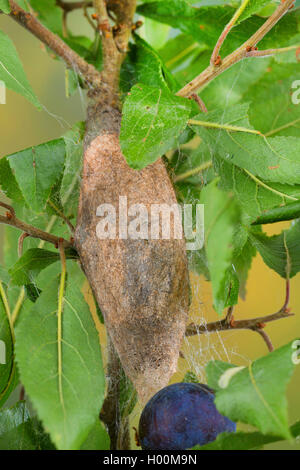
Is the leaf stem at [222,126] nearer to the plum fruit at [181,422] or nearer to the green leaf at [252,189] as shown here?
the green leaf at [252,189]

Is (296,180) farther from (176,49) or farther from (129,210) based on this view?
(176,49)

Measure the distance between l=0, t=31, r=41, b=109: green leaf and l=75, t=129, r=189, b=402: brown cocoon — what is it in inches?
3.4

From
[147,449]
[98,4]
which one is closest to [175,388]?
[147,449]

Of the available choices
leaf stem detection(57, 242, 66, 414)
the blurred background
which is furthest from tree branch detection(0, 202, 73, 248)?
the blurred background

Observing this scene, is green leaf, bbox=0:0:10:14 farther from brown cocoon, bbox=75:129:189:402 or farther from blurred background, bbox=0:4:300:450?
blurred background, bbox=0:4:300:450

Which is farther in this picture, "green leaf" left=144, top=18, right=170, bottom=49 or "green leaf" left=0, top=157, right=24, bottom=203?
"green leaf" left=144, top=18, right=170, bottom=49

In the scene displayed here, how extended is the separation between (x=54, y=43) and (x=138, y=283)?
0.23 meters

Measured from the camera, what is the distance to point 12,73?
40 centimetres

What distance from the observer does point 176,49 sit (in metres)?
0.64

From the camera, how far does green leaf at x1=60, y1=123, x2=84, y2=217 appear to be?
505mm

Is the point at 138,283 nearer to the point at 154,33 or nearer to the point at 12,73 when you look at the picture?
the point at 12,73

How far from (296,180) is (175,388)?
190 mm

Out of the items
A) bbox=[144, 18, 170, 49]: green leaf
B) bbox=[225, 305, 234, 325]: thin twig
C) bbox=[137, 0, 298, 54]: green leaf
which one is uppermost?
bbox=[144, 18, 170, 49]: green leaf

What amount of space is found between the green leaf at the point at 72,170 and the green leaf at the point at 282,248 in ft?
0.60
